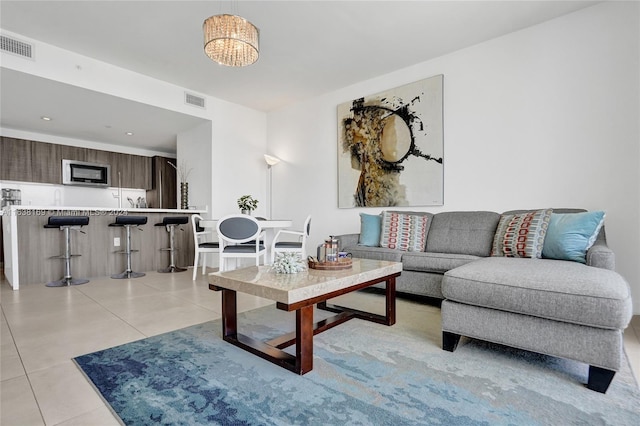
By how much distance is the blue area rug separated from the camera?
1.29 meters

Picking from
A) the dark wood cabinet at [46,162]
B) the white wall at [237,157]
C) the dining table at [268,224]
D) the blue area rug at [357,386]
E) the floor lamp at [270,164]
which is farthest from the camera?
the dark wood cabinet at [46,162]

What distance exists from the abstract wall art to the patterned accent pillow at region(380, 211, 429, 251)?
1.47 ft

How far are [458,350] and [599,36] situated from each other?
3.06m

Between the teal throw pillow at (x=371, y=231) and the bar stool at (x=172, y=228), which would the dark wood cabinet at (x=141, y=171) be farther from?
the teal throw pillow at (x=371, y=231)

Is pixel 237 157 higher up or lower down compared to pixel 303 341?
higher up

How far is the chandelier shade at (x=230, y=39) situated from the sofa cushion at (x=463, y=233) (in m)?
2.46

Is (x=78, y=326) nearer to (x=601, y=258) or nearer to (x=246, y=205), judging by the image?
(x=246, y=205)

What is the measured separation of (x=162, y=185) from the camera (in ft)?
23.0

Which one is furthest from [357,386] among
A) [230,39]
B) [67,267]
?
[67,267]

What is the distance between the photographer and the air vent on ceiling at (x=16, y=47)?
3.20 m

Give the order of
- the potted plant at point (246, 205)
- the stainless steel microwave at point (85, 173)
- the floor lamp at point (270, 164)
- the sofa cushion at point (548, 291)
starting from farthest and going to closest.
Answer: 1. the stainless steel microwave at point (85, 173)
2. the floor lamp at point (270, 164)
3. the potted plant at point (246, 205)
4. the sofa cushion at point (548, 291)

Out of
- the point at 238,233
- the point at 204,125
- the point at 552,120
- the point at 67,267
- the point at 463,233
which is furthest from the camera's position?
the point at 204,125

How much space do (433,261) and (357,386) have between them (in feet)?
5.30

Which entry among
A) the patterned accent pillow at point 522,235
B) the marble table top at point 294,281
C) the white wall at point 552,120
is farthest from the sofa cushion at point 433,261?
the white wall at point 552,120
